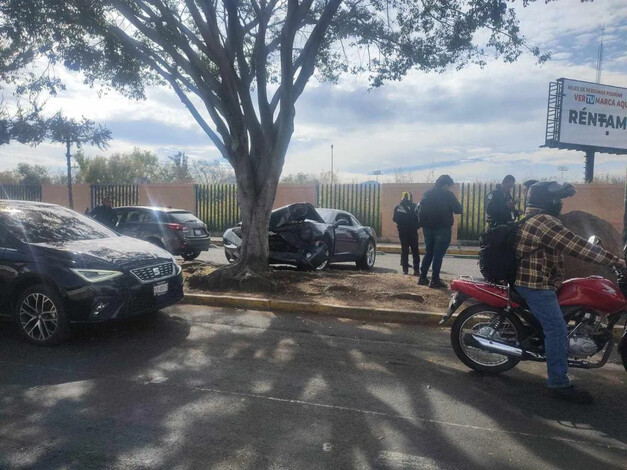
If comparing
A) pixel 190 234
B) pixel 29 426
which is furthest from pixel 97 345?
pixel 190 234

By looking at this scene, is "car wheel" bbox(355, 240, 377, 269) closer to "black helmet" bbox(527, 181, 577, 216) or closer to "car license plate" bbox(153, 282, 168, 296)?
"car license plate" bbox(153, 282, 168, 296)

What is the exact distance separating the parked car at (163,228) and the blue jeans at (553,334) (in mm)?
9703

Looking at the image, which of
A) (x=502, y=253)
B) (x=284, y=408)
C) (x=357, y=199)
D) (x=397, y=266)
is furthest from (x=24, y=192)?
(x=502, y=253)

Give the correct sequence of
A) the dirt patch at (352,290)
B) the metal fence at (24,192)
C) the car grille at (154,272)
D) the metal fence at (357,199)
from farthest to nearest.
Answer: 1. the metal fence at (24,192)
2. the metal fence at (357,199)
3. the dirt patch at (352,290)
4. the car grille at (154,272)

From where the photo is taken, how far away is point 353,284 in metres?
8.45

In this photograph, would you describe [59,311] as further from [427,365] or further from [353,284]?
[353,284]

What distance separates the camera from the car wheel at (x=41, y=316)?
530 cm

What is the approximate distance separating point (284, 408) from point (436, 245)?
5.09 metres

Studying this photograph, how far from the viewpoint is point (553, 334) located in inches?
160

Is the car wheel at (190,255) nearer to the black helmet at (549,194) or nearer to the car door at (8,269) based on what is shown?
the car door at (8,269)

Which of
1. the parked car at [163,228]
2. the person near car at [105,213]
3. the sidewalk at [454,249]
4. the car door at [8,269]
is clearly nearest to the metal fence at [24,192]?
the sidewalk at [454,249]

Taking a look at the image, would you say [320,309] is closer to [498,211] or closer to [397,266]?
[498,211]

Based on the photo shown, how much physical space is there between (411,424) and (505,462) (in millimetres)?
700

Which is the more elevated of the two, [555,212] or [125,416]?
[555,212]
